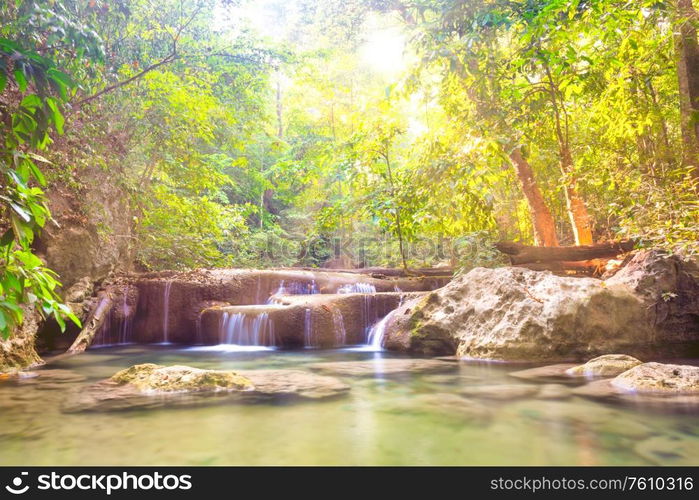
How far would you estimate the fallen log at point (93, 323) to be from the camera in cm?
704

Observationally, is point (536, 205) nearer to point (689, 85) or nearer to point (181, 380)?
point (689, 85)

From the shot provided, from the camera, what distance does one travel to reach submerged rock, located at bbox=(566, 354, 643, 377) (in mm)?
4203

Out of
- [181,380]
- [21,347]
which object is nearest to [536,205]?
[181,380]

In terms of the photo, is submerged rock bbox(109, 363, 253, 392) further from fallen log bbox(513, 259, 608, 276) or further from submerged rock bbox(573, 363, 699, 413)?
fallen log bbox(513, 259, 608, 276)

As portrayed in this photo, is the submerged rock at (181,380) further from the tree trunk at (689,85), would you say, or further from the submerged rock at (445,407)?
the tree trunk at (689,85)

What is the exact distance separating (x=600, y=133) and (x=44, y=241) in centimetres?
1016

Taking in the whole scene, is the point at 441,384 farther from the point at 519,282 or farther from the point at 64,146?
the point at 64,146

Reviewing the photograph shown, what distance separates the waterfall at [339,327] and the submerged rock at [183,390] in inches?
130

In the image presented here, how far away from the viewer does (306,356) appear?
646 centimetres

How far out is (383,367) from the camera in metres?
5.21

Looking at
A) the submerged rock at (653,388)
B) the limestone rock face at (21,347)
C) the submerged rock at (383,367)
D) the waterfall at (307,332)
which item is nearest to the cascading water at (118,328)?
the limestone rock face at (21,347)

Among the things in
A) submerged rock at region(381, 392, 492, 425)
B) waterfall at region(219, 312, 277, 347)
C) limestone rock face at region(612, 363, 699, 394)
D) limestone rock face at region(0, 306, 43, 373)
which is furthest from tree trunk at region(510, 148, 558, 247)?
limestone rock face at region(0, 306, 43, 373)

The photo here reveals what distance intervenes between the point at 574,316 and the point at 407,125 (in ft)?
20.8

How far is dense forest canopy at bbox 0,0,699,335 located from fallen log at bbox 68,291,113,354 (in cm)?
142
